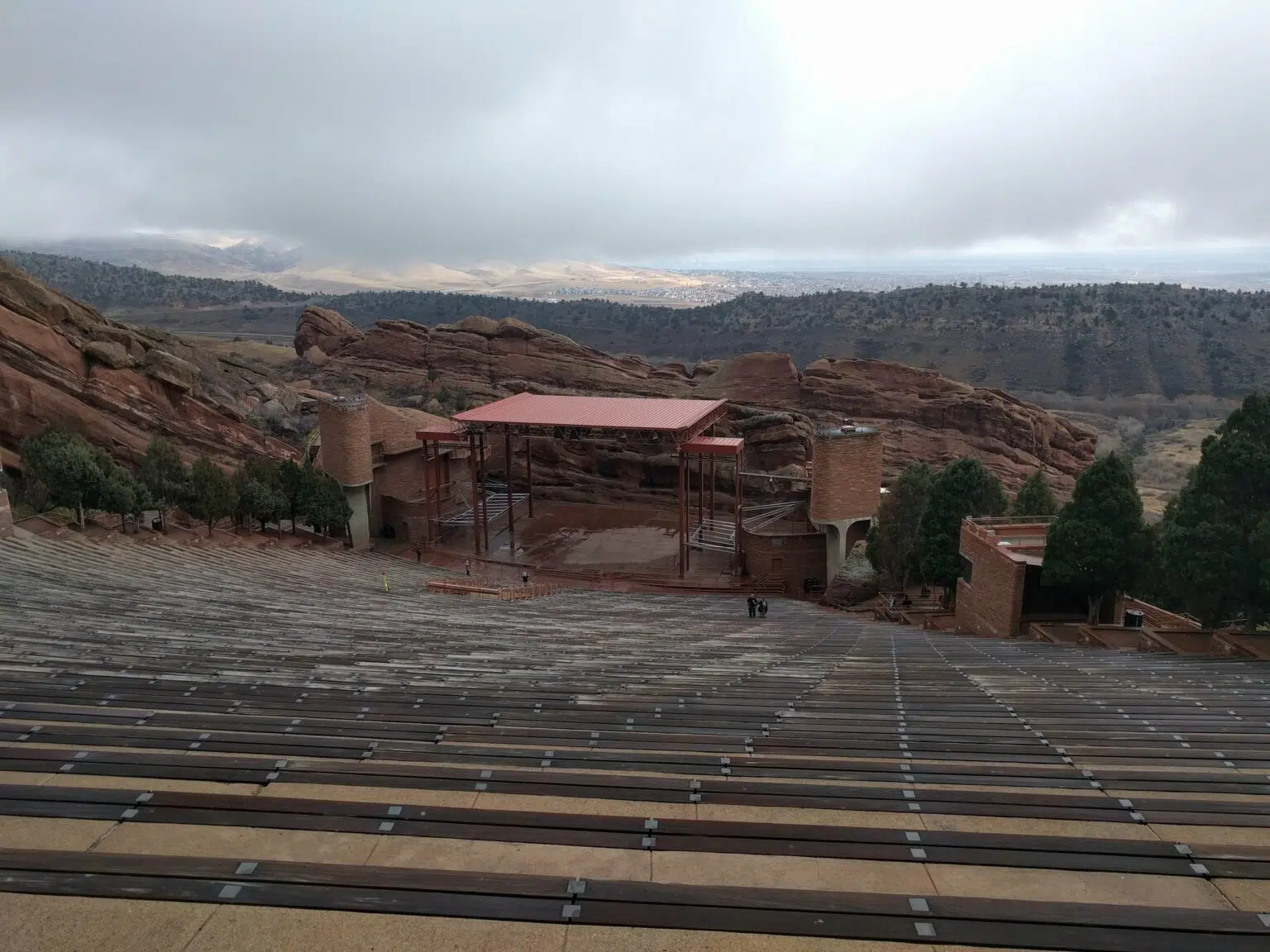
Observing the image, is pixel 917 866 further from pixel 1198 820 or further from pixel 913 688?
pixel 913 688

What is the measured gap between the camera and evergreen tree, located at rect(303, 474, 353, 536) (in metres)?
35.4

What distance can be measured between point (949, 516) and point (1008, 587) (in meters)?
4.52

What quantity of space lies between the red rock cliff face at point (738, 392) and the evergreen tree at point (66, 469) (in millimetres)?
25204

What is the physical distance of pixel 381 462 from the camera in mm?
43656

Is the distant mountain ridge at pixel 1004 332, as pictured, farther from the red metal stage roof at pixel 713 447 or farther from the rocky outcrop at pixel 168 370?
the rocky outcrop at pixel 168 370

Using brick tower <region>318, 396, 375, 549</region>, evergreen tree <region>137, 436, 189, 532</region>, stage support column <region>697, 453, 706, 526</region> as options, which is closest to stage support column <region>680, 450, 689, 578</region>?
stage support column <region>697, 453, 706, 526</region>

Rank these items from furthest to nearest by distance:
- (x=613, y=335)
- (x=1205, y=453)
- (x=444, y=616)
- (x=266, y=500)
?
(x=613, y=335) < (x=266, y=500) < (x=444, y=616) < (x=1205, y=453)

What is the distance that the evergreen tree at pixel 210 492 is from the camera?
3095 centimetres

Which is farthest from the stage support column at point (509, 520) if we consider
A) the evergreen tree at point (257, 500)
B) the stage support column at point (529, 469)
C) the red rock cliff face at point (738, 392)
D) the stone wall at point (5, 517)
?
the stone wall at point (5, 517)

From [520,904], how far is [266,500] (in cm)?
3176

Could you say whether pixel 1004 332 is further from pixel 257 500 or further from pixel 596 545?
pixel 257 500

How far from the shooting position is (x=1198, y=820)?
6.30 meters

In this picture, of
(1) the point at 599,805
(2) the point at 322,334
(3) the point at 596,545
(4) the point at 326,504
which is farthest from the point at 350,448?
(2) the point at 322,334

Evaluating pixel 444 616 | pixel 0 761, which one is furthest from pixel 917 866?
pixel 444 616
